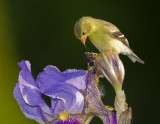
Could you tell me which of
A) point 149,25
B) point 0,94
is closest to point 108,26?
point 0,94

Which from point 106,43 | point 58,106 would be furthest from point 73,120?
point 106,43

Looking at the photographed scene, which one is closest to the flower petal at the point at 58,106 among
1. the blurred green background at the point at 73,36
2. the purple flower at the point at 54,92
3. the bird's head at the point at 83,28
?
the purple flower at the point at 54,92

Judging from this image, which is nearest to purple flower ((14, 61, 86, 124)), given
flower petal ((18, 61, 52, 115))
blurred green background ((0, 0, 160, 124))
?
flower petal ((18, 61, 52, 115))

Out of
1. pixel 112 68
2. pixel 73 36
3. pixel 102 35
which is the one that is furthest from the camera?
pixel 73 36

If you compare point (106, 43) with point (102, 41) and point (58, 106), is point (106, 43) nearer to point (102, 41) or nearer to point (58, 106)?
point (102, 41)

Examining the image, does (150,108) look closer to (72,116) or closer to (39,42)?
(39,42)

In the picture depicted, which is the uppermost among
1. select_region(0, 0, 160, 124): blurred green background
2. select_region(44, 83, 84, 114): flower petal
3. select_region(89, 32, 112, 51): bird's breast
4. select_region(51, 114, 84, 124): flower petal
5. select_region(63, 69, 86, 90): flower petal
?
select_region(63, 69, 86, 90): flower petal

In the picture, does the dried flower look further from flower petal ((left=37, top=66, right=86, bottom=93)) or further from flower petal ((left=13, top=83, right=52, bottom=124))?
flower petal ((left=13, top=83, right=52, bottom=124))

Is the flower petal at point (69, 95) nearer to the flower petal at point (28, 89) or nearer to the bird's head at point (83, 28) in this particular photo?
the flower petal at point (28, 89)
